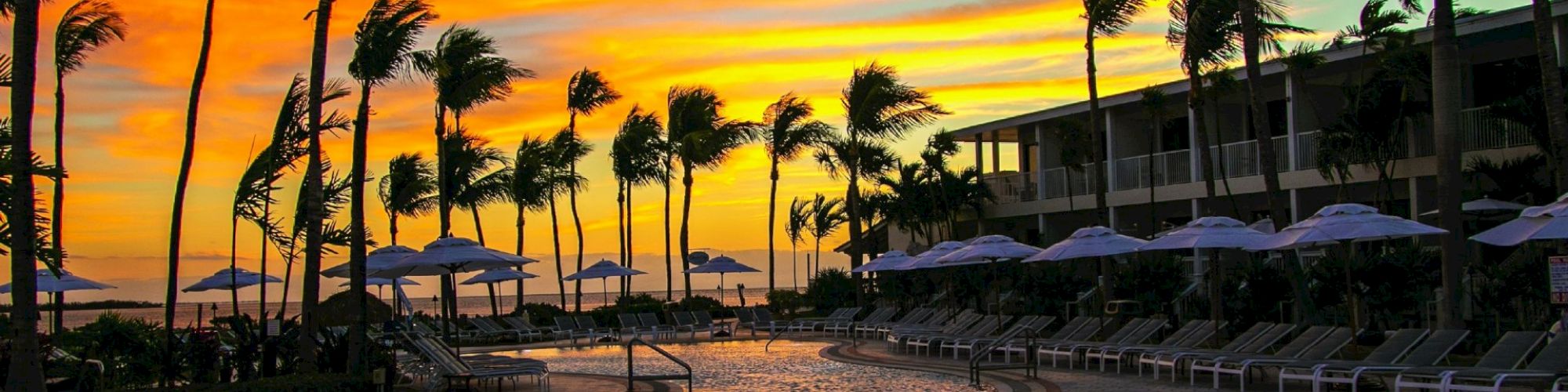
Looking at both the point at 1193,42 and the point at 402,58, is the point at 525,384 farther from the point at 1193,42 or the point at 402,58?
the point at 1193,42

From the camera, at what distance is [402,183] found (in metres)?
35.5

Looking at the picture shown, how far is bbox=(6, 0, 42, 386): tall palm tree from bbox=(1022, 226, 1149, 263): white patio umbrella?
42.1ft

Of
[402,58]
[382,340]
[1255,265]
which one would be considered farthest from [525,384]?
[1255,265]

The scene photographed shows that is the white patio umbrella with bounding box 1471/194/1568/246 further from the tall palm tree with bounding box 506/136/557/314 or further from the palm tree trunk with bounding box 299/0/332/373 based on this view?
the tall palm tree with bounding box 506/136/557/314

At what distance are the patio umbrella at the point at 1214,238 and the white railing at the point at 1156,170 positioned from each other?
1126 centimetres

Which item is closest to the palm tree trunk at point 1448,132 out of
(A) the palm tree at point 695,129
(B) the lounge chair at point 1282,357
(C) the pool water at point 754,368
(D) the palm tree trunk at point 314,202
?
(B) the lounge chair at point 1282,357

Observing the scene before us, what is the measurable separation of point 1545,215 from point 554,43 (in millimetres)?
15873

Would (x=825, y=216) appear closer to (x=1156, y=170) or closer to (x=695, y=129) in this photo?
(x=695, y=129)

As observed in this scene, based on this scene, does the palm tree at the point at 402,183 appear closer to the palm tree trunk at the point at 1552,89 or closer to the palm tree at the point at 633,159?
the palm tree at the point at 633,159

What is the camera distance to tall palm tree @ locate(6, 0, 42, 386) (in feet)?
36.1

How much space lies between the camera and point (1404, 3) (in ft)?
73.3

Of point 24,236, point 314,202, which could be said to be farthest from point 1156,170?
point 24,236

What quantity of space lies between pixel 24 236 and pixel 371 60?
22.0ft

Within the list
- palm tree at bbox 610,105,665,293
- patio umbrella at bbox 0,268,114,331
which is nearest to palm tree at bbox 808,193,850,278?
palm tree at bbox 610,105,665,293
